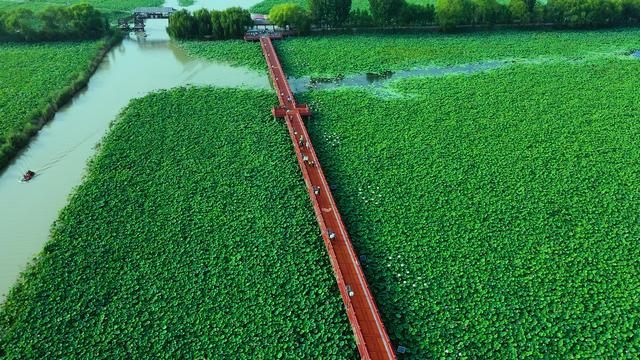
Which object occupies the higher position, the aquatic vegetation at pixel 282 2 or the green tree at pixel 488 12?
the aquatic vegetation at pixel 282 2

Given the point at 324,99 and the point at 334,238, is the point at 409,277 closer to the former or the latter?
the point at 334,238

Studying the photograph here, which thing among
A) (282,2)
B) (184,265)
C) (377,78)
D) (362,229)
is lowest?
(184,265)

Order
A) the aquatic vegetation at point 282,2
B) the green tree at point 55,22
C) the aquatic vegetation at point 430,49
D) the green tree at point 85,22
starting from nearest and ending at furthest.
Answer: the aquatic vegetation at point 430,49 < the green tree at point 55,22 < the green tree at point 85,22 < the aquatic vegetation at point 282,2

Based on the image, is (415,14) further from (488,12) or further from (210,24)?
(210,24)

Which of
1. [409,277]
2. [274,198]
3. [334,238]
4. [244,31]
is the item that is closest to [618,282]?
[409,277]

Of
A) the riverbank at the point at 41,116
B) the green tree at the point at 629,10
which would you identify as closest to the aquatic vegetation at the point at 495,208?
the green tree at the point at 629,10

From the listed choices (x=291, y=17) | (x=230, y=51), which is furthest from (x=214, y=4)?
(x=230, y=51)

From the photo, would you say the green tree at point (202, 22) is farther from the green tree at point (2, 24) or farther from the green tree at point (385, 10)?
the green tree at point (2, 24)
